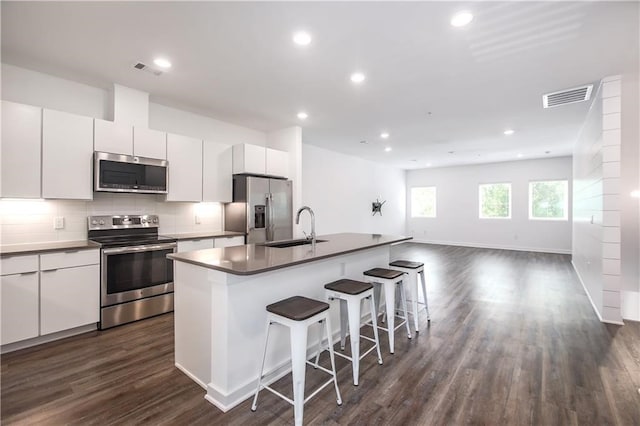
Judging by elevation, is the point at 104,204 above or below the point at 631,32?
below

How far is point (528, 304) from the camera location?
13.1 ft

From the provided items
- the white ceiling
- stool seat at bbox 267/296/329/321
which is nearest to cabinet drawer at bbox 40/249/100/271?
the white ceiling

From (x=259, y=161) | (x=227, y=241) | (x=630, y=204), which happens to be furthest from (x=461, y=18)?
(x=227, y=241)

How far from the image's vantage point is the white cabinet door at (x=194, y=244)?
3.67 m

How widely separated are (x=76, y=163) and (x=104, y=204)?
0.62m

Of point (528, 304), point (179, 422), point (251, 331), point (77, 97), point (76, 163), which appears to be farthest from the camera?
point (528, 304)

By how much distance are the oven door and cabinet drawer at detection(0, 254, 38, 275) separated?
52 cm

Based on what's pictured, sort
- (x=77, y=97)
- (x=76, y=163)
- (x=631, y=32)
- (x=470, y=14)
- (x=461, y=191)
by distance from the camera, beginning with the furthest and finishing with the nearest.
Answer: (x=461, y=191)
(x=77, y=97)
(x=76, y=163)
(x=631, y=32)
(x=470, y=14)

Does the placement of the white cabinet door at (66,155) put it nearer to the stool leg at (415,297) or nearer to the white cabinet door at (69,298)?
the white cabinet door at (69,298)

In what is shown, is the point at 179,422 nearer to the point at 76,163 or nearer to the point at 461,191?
the point at 76,163

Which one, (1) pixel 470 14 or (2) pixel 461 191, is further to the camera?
(2) pixel 461 191

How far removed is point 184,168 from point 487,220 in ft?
29.5

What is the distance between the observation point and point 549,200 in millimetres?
8391

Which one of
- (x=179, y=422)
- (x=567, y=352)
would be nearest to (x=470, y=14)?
(x=567, y=352)
